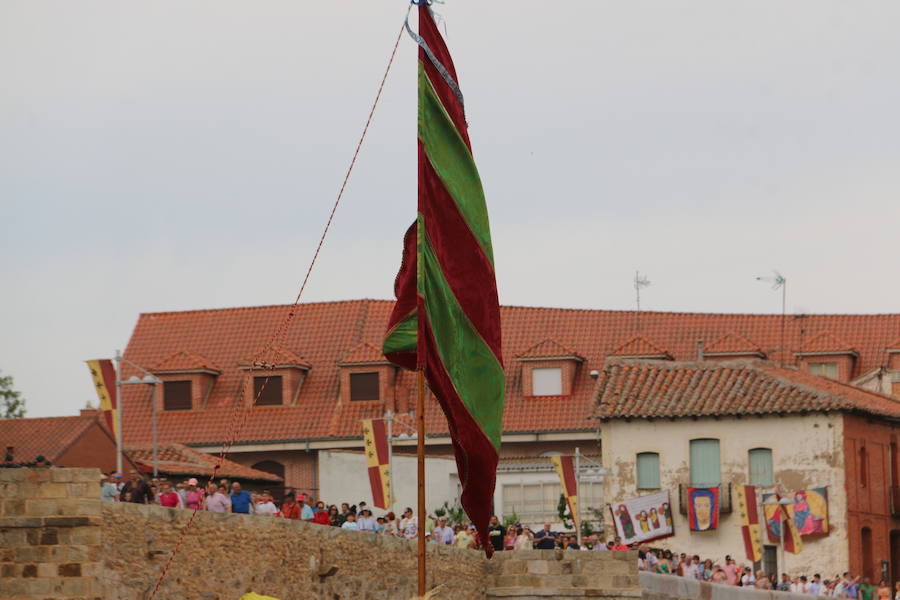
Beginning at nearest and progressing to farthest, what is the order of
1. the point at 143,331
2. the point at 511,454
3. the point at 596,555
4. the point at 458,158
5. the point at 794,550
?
1. the point at 458,158
2. the point at 596,555
3. the point at 794,550
4. the point at 511,454
5. the point at 143,331

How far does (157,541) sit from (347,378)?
4024cm

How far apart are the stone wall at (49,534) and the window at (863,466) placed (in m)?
37.1

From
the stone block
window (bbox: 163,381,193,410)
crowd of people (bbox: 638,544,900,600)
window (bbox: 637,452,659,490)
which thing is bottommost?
crowd of people (bbox: 638,544,900,600)

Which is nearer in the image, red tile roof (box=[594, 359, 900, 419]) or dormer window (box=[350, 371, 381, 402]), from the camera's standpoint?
red tile roof (box=[594, 359, 900, 419])

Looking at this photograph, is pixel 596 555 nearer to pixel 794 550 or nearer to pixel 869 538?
pixel 794 550

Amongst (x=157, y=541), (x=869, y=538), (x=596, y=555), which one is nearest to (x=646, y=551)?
(x=596, y=555)

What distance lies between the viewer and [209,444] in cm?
6303

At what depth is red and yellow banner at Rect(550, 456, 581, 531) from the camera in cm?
4531

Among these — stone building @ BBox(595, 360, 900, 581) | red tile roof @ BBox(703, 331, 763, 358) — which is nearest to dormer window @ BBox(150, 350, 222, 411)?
stone building @ BBox(595, 360, 900, 581)

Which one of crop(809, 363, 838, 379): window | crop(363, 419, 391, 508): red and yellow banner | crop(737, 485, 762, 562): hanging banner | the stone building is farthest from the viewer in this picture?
crop(809, 363, 838, 379): window

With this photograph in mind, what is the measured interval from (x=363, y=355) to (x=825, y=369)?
15528 mm

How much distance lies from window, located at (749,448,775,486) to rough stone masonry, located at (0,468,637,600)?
2864 centimetres

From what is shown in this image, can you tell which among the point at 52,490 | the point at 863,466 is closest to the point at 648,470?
the point at 863,466

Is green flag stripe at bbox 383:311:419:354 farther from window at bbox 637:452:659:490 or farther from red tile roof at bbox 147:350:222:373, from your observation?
red tile roof at bbox 147:350:222:373
